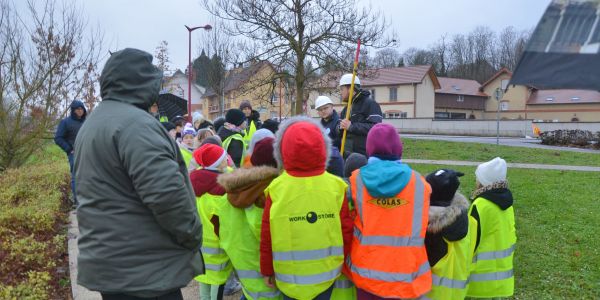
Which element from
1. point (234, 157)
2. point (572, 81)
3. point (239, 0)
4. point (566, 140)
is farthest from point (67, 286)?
point (566, 140)

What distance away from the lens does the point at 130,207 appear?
2.35m

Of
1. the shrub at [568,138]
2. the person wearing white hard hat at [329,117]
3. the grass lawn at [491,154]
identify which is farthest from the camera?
the shrub at [568,138]

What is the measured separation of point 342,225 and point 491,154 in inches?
622

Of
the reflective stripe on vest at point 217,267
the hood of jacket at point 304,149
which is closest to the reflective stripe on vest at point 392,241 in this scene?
the hood of jacket at point 304,149

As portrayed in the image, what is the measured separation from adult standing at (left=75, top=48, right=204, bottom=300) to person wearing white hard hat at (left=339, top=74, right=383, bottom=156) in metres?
3.33

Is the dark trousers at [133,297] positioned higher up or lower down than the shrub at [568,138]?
higher up

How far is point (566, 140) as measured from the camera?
25297 mm

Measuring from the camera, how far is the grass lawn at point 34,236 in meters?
4.71

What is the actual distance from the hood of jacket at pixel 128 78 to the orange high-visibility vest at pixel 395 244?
156 centimetres

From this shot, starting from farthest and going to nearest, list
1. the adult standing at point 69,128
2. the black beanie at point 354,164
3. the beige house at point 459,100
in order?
the beige house at point 459,100, the adult standing at point 69,128, the black beanie at point 354,164

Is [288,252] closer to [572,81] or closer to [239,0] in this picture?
[572,81]

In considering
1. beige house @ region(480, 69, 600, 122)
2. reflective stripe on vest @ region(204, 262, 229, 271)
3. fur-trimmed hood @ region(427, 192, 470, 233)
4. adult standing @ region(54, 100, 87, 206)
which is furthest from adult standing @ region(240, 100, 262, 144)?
beige house @ region(480, 69, 600, 122)

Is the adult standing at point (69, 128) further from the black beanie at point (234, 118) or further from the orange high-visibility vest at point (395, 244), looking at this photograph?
the orange high-visibility vest at point (395, 244)

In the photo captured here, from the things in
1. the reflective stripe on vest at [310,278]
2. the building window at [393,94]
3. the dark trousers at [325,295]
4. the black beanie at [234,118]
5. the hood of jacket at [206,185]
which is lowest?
the dark trousers at [325,295]
